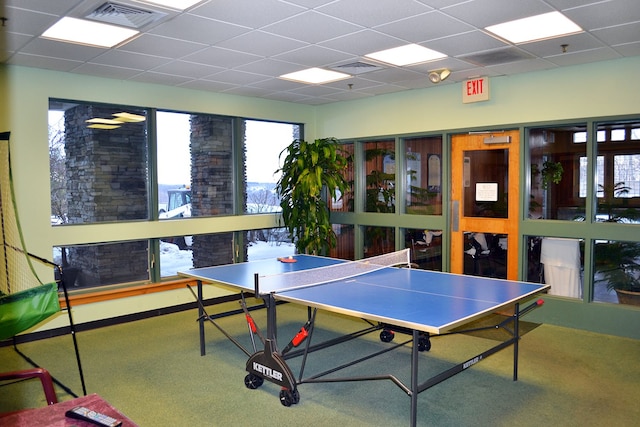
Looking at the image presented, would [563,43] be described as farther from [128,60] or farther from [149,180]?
[149,180]

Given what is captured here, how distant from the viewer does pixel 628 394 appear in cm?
360

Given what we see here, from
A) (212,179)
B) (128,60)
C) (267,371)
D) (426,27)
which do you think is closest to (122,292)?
(212,179)

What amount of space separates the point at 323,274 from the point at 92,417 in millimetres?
2593

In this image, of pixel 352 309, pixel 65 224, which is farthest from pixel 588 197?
pixel 65 224

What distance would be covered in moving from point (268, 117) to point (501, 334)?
4107 millimetres

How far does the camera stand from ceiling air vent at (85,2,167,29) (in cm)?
352

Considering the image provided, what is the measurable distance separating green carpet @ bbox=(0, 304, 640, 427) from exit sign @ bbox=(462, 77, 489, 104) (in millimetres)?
2625

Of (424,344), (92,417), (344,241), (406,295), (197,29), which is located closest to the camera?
(92,417)

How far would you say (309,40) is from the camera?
4277 mm

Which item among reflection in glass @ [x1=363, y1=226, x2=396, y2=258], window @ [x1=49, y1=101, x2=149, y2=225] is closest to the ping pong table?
window @ [x1=49, y1=101, x2=149, y2=225]

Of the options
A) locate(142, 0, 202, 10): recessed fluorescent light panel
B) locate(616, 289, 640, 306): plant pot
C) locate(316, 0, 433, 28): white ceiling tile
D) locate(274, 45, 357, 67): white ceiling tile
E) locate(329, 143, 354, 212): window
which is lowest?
locate(616, 289, 640, 306): plant pot

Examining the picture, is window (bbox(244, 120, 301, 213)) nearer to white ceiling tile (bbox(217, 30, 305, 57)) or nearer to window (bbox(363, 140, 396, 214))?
window (bbox(363, 140, 396, 214))

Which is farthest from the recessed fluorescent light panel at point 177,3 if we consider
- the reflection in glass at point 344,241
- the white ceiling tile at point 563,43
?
the reflection in glass at point 344,241

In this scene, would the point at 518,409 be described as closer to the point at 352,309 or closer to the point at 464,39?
the point at 352,309
